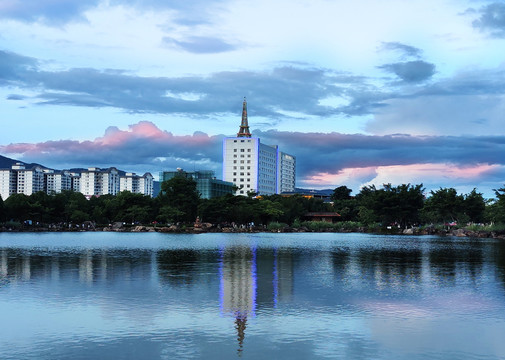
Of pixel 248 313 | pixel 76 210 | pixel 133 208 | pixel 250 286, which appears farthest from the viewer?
pixel 76 210

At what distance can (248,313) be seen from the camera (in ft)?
58.5

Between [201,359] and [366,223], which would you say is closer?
[201,359]

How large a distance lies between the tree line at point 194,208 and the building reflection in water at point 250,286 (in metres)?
76.9

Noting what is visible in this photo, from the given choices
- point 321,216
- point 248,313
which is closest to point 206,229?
point 321,216

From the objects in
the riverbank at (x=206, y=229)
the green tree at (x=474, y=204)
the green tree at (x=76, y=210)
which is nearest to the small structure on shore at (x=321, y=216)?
the riverbank at (x=206, y=229)

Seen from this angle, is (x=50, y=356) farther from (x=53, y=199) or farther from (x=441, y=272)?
(x=53, y=199)

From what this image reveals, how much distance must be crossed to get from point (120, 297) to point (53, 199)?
9960 cm

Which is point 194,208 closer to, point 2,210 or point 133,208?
point 133,208

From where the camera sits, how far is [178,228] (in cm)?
10425

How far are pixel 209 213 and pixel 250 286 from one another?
91.4 m

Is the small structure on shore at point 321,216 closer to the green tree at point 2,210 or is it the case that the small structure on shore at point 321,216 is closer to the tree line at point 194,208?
the tree line at point 194,208

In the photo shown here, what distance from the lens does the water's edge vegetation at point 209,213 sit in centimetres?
10788

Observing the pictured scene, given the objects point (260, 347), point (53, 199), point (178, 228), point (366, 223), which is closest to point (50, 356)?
point (260, 347)

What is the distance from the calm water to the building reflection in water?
65mm
